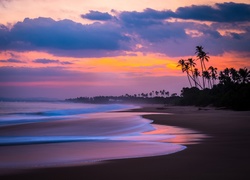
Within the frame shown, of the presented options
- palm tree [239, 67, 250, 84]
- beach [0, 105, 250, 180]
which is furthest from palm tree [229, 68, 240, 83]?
beach [0, 105, 250, 180]

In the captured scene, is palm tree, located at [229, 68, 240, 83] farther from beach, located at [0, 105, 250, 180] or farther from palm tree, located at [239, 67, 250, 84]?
beach, located at [0, 105, 250, 180]

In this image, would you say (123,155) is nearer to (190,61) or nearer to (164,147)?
(164,147)

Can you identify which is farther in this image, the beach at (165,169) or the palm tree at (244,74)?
the palm tree at (244,74)

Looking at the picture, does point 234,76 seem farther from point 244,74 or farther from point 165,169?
point 165,169

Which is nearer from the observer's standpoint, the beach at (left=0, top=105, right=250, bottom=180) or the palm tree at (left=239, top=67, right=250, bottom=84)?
the beach at (left=0, top=105, right=250, bottom=180)

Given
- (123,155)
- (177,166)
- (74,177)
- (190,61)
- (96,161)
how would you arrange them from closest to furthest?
(74,177)
(177,166)
(96,161)
(123,155)
(190,61)

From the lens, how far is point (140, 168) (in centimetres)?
632

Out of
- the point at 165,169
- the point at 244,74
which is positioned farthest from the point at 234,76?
the point at 165,169

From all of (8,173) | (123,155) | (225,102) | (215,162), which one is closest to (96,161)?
(123,155)

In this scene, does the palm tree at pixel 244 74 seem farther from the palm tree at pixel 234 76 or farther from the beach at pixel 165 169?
the beach at pixel 165 169

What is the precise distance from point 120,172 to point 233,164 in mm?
2497

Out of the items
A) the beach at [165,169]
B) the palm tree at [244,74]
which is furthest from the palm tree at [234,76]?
the beach at [165,169]

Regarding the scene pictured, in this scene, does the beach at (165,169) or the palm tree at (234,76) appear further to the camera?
the palm tree at (234,76)

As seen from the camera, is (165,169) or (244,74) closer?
(165,169)
